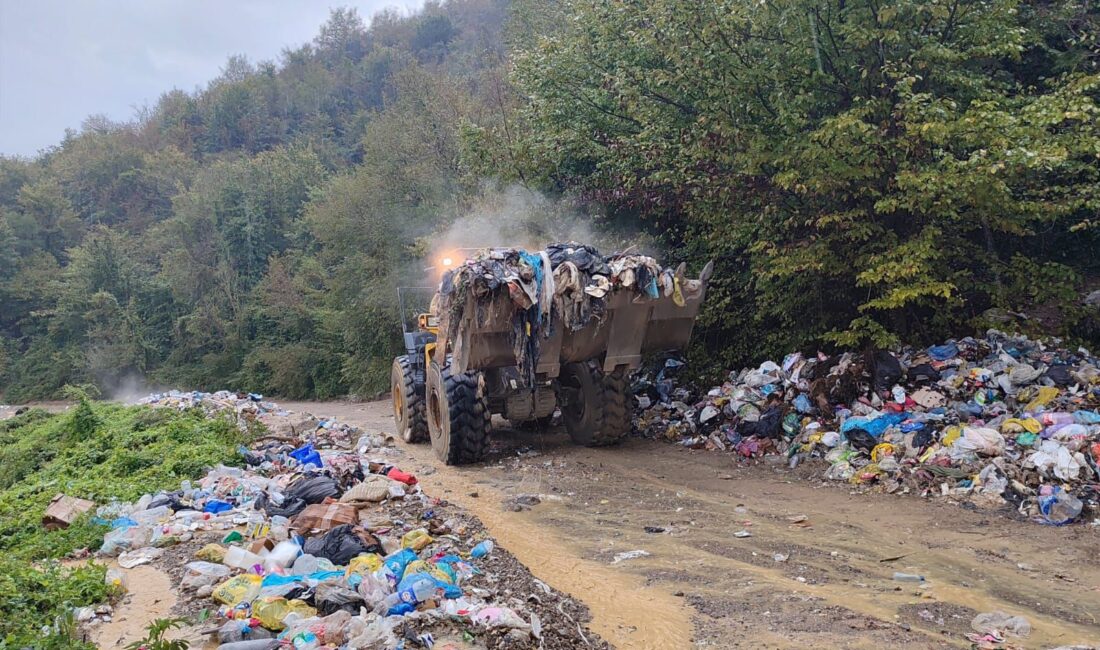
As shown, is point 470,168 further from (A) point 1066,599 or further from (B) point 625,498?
(A) point 1066,599

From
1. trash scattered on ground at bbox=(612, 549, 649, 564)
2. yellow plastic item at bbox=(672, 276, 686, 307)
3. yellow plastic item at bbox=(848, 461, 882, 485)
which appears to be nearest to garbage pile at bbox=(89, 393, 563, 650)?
trash scattered on ground at bbox=(612, 549, 649, 564)

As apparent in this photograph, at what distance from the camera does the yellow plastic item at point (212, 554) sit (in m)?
5.68

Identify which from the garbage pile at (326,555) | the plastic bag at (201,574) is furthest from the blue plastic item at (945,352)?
the plastic bag at (201,574)

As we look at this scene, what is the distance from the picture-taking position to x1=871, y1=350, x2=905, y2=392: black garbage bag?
359 inches

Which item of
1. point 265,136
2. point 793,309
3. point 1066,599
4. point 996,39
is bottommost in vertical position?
point 1066,599

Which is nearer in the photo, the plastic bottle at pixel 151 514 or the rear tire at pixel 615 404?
the plastic bottle at pixel 151 514

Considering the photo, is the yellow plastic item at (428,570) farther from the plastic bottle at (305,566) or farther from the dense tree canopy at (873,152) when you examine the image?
the dense tree canopy at (873,152)

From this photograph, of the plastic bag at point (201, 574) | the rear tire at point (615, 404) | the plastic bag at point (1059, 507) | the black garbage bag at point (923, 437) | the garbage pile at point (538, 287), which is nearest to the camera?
the plastic bag at point (201, 574)

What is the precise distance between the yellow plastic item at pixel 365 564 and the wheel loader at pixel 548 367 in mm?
2969

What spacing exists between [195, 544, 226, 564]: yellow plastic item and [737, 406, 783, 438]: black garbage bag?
624 centimetres

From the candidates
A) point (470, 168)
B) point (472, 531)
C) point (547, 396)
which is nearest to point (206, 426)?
point (547, 396)

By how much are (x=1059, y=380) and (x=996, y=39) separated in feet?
12.6

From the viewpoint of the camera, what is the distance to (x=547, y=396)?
9414mm

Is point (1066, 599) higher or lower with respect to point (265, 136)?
lower
